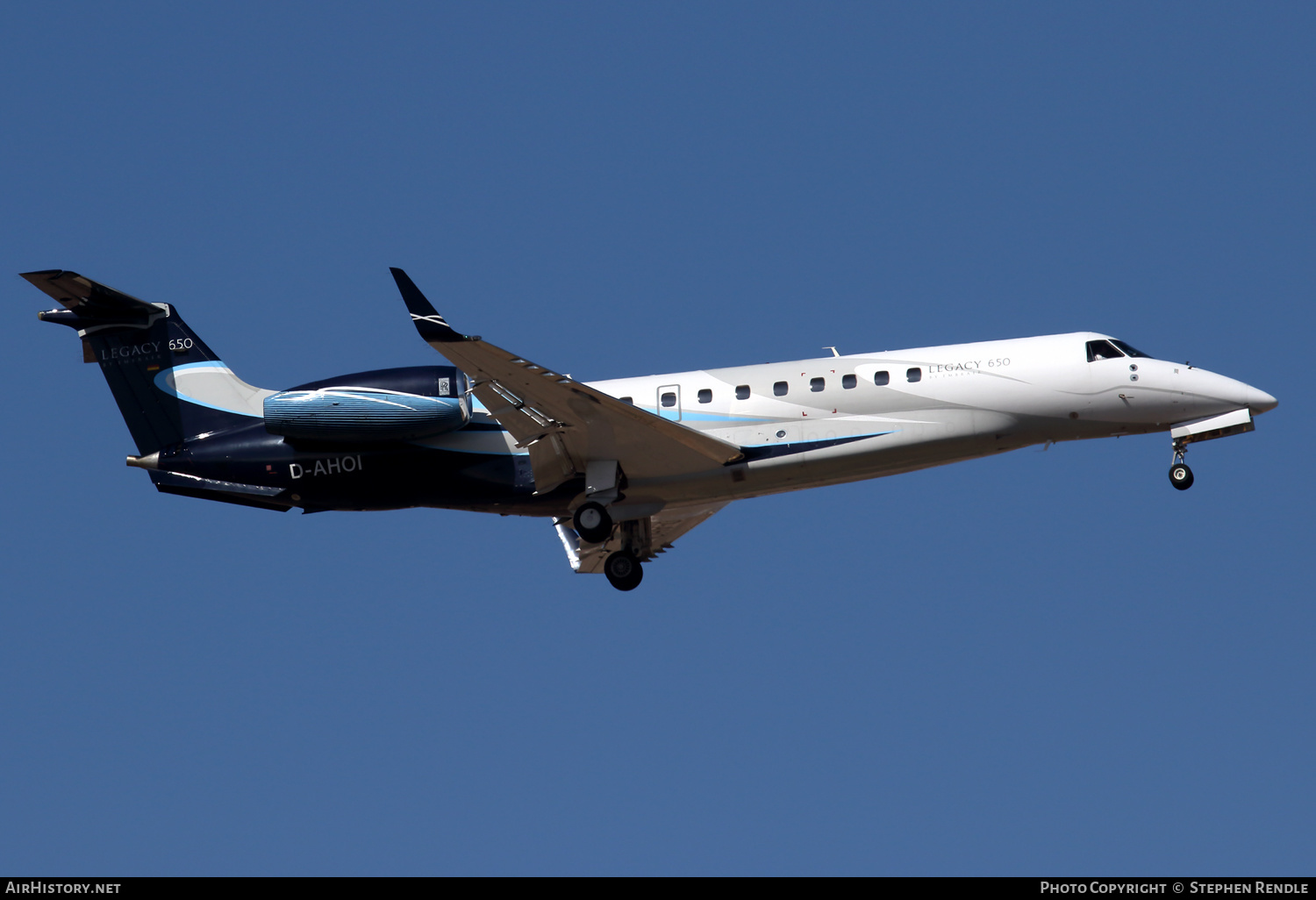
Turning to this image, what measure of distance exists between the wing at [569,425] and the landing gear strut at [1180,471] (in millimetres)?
7334

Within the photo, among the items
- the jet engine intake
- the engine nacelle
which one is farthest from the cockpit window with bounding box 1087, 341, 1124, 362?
the jet engine intake

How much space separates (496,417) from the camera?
23359mm

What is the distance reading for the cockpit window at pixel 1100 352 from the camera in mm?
24172

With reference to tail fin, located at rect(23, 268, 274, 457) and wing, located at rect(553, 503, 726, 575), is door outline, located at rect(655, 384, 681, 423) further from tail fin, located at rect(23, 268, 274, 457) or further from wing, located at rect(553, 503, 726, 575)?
tail fin, located at rect(23, 268, 274, 457)

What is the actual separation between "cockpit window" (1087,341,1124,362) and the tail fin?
1420 centimetres

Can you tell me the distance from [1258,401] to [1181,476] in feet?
5.68

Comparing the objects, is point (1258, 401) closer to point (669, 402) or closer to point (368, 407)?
point (669, 402)

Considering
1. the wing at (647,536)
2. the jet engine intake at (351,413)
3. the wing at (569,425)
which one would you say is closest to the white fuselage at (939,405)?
the wing at (569,425)

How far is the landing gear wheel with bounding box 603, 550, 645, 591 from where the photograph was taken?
26203mm

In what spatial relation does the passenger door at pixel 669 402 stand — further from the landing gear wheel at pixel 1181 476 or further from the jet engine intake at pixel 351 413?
the landing gear wheel at pixel 1181 476

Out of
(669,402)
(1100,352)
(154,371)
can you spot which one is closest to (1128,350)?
(1100,352)

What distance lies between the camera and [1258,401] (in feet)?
78.7
